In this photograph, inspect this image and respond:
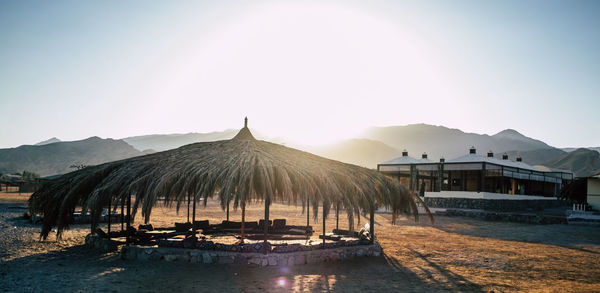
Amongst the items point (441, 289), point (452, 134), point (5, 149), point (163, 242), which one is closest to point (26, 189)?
point (163, 242)

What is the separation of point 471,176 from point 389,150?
118m

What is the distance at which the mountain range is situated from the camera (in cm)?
10094

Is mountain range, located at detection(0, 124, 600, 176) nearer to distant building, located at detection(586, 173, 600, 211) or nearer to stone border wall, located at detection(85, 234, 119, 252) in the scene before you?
distant building, located at detection(586, 173, 600, 211)

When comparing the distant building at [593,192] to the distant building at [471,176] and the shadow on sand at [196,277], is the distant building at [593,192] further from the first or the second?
the shadow on sand at [196,277]

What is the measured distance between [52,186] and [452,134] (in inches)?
7301

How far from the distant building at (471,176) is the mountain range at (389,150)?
22280 millimetres

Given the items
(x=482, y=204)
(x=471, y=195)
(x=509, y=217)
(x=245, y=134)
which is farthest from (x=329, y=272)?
(x=471, y=195)

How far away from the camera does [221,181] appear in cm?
1002

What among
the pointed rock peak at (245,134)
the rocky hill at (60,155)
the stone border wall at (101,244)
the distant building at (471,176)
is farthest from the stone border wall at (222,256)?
the rocky hill at (60,155)

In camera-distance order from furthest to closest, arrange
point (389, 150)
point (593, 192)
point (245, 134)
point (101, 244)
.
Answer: point (389, 150), point (593, 192), point (245, 134), point (101, 244)

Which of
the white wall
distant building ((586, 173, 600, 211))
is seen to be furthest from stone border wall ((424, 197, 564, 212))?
distant building ((586, 173, 600, 211))

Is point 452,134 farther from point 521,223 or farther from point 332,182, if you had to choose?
point 332,182

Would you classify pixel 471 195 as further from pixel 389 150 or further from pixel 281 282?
pixel 389 150

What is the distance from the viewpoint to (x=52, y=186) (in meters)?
12.1
